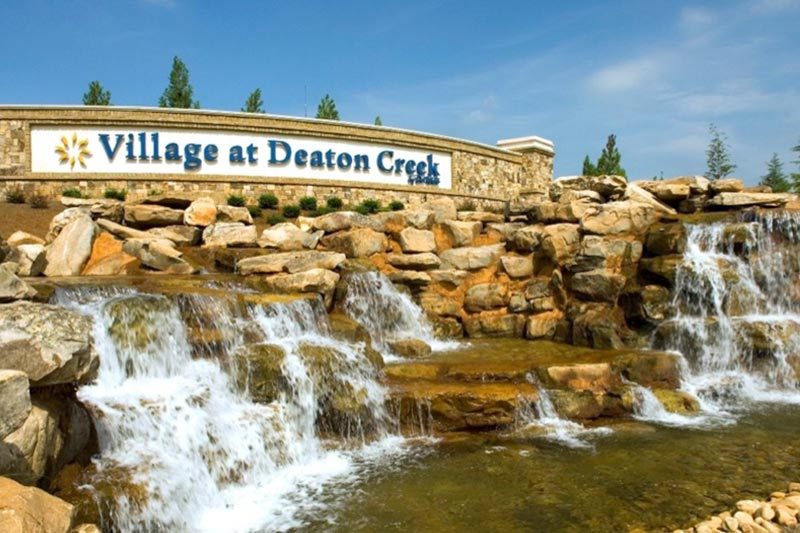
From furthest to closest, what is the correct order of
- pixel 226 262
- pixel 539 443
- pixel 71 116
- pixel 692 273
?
pixel 71 116 < pixel 226 262 < pixel 692 273 < pixel 539 443

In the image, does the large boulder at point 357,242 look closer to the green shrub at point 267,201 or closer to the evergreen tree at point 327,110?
the green shrub at point 267,201

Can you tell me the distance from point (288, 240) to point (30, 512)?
1179 centimetres

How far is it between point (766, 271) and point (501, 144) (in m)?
20.6

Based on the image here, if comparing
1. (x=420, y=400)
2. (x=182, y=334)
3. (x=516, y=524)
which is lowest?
(x=516, y=524)

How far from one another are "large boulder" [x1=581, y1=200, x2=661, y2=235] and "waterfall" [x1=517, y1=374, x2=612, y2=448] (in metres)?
6.40

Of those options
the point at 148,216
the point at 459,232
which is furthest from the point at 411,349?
the point at 148,216

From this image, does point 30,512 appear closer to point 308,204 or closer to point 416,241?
point 416,241

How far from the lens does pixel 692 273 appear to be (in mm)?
13328

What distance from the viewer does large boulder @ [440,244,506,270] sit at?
1575 centimetres

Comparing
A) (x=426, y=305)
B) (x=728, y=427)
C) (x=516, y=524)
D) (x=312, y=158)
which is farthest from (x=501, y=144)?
(x=516, y=524)

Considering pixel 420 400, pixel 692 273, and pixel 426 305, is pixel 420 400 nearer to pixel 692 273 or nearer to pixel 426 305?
pixel 426 305

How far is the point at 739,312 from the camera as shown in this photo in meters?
13.1

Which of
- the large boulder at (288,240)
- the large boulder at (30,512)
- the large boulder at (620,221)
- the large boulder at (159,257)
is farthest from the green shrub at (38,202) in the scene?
the large boulder at (30,512)

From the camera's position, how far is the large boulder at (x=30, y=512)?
12.9 feet
